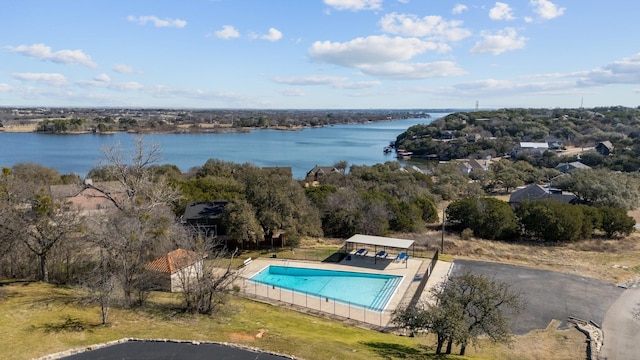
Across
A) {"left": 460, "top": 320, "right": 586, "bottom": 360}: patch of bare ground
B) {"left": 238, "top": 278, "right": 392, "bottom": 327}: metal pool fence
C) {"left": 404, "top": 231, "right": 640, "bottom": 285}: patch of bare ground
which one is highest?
{"left": 460, "top": 320, "right": 586, "bottom": 360}: patch of bare ground

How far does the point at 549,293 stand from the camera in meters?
23.3

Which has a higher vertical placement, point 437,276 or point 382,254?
point 382,254

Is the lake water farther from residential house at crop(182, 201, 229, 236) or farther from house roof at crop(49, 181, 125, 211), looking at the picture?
residential house at crop(182, 201, 229, 236)

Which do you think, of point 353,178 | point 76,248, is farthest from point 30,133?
point 76,248

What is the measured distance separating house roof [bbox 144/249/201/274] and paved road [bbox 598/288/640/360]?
1768cm

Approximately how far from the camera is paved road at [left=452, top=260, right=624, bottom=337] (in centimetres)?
2033

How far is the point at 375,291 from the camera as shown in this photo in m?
24.4

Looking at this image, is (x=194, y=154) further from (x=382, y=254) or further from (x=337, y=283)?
(x=337, y=283)

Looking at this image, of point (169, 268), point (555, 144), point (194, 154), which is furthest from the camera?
→ point (194, 154)

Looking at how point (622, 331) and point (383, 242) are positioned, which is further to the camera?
point (383, 242)

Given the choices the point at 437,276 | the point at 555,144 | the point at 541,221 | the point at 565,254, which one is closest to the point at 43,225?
Result: the point at 437,276

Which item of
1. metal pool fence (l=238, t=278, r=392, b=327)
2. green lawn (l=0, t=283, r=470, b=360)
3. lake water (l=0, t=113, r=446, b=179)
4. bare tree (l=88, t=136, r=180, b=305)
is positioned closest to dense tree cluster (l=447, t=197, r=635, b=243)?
metal pool fence (l=238, t=278, r=392, b=327)

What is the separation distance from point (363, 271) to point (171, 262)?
36.2 feet

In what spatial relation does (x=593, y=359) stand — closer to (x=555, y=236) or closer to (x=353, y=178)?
(x=555, y=236)
